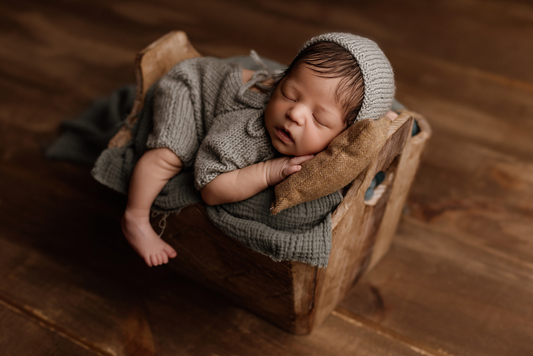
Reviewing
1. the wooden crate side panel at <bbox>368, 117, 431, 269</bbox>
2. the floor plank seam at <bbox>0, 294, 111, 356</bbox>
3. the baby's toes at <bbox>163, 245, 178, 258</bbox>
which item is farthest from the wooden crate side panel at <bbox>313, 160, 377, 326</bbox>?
the floor plank seam at <bbox>0, 294, 111, 356</bbox>

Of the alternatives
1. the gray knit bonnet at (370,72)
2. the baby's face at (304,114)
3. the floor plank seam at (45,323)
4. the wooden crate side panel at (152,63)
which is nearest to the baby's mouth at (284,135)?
the baby's face at (304,114)

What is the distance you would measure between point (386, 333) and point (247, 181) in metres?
0.50

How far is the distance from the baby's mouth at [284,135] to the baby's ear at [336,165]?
0.06 metres

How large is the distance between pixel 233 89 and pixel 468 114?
0.96 meters

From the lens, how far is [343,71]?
0.73 metres

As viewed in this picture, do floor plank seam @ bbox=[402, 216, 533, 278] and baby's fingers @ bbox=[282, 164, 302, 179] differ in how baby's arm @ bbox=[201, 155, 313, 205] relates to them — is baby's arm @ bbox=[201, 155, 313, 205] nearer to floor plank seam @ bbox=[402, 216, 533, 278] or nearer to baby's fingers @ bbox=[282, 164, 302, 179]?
baby's fingers @ bbox=[282, 164, 302, 179]

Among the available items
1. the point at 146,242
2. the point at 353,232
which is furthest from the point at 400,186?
the point at 146,242

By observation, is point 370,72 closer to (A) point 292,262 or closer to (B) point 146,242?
(A) point 292,262

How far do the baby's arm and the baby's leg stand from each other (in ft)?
0.39

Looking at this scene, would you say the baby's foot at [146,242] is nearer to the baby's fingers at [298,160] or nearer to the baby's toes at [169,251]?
the baby's toes at [169,251]

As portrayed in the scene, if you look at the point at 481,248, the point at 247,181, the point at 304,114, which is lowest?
the point at 481,248

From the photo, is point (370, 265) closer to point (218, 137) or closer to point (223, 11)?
point (218, 137)

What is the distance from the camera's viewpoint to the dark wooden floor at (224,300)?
3.26 ft

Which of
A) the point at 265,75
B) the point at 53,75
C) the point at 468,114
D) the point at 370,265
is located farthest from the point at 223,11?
the point at 370,265
